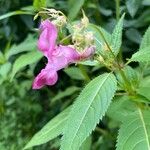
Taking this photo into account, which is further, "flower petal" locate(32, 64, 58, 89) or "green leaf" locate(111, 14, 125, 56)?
"green leaf" locate(111, 14, 125, 56)

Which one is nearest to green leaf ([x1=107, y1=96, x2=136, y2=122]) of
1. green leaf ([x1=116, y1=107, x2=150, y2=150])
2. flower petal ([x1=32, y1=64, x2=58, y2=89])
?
green leaf ([x1=116, y1=107, x2=150, y2=150])

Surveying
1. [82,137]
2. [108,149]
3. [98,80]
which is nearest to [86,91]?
[98,80]

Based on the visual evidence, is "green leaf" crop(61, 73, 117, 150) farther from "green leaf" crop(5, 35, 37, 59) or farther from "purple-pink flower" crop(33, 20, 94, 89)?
"green leaf" crop(5, 35, 37, 59)

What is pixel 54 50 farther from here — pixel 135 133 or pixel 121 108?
pixel 121 108

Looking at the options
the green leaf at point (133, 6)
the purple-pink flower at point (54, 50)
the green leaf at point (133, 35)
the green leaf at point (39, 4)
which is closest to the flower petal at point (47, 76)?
the purple-pink flower at point (54, 50)

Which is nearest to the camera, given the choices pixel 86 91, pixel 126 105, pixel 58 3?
pixel 86 91

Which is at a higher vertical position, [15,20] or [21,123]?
[15,20]

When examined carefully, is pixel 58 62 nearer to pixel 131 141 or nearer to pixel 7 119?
pixel 131 141
